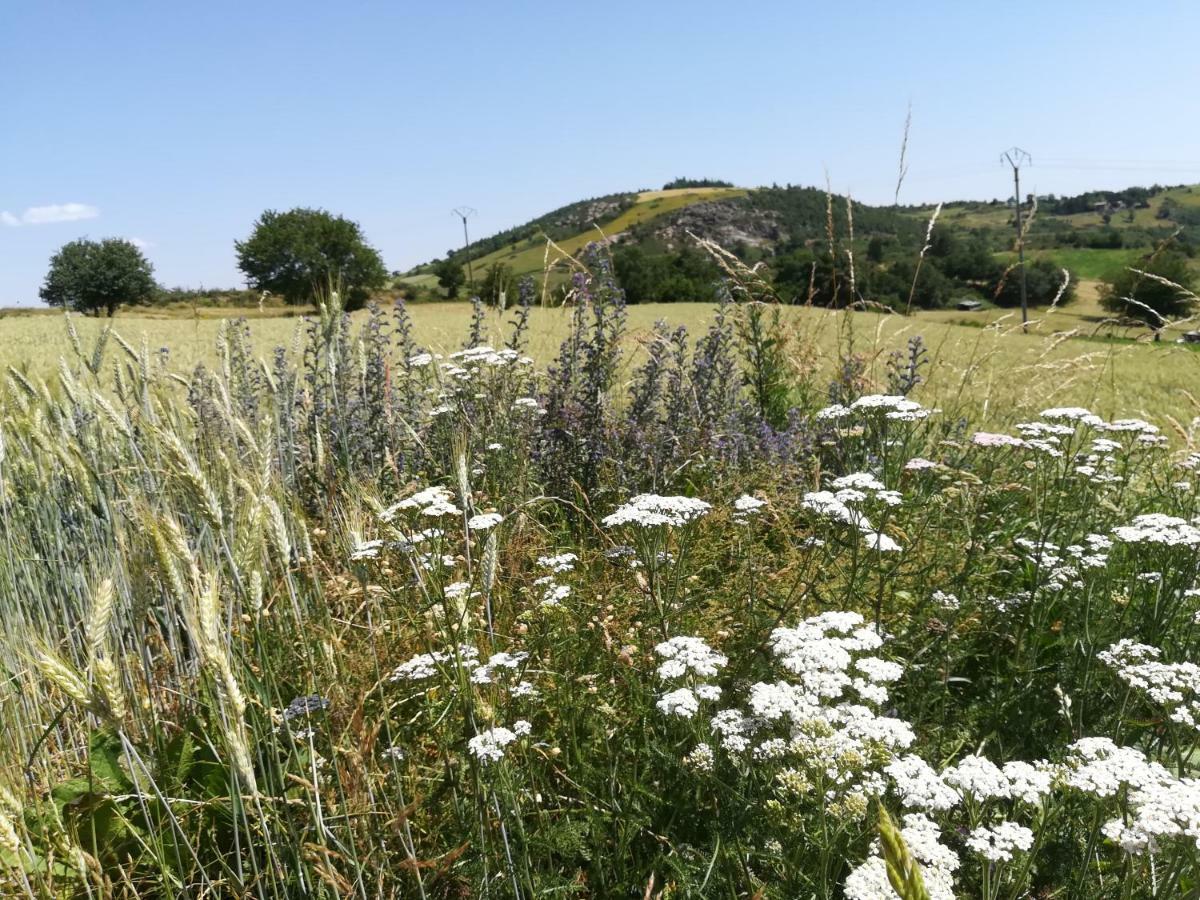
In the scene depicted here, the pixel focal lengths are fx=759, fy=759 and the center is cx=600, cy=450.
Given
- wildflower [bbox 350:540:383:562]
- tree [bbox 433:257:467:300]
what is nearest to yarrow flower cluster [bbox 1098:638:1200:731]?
wildflower [bbox 350:540:383:562]

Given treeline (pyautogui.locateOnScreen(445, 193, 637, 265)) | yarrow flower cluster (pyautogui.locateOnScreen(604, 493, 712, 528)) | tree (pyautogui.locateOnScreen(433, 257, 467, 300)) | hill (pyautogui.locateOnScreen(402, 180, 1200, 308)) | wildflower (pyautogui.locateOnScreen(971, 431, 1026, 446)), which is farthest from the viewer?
treeline (pyautogui.locateOnScreen(445, 193, 637, 265))

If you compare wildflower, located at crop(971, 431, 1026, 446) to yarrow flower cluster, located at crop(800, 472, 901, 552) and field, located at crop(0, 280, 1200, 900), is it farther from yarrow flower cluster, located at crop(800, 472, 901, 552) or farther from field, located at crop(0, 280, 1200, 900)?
yarrow flower cluster, located at crop(800, 472, 901, 552)

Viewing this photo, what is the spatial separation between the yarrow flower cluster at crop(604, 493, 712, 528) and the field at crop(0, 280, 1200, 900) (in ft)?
0.14

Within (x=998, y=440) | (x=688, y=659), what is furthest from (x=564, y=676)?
(x=998, y=440)

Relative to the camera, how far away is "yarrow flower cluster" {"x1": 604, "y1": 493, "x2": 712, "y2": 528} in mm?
2592

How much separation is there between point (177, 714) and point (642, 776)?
196 centimetres

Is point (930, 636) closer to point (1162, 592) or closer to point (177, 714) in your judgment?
point (1162, 592)

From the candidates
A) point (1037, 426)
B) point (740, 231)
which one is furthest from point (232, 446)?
point (740, 231)

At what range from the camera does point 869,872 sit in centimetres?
166

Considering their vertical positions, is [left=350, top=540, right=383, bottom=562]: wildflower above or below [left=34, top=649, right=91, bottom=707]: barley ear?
below

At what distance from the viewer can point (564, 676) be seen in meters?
2.83

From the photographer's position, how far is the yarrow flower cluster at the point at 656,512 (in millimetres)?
2592

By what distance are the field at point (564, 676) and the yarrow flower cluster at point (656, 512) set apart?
0.04 meters

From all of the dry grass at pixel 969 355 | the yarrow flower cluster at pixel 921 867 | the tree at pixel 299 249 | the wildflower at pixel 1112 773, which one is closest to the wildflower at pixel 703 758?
the yarrow flower cluster at pixel 921 867
